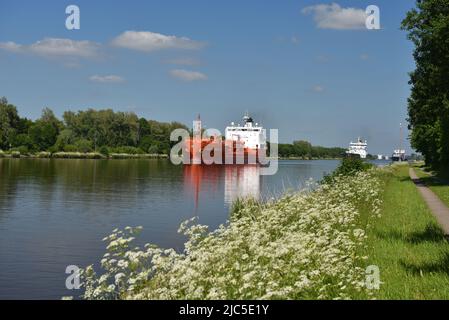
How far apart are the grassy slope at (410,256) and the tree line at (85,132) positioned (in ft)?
378

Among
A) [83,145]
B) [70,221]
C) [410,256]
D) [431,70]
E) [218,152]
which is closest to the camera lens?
[410,256]

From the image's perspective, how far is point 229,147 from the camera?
118688mm

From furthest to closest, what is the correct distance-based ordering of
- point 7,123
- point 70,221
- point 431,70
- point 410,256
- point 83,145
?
point 83,145 → point 7,123 → point 431,70 → point 70,221 → point 410,256

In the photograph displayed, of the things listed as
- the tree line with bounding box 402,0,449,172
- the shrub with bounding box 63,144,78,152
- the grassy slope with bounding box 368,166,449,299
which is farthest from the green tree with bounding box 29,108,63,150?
the grassy slope with bounding box 368,166,449,299

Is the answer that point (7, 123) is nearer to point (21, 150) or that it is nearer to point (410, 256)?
point (21, 150)

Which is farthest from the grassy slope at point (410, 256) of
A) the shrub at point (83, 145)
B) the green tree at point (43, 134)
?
the shrub at point (83, 145)

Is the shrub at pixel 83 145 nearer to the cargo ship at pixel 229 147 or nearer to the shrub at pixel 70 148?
the shrub at pixel 70 148

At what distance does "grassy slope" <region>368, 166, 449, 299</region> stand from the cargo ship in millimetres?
99214

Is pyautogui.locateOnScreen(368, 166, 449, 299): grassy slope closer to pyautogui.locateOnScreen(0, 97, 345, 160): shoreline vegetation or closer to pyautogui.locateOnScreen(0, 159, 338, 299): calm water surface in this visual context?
pyautogui.locateOnScreen(0, 159, 338, 299): calm water surface

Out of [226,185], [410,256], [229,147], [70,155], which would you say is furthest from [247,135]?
[410,256]

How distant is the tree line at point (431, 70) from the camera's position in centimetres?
3011

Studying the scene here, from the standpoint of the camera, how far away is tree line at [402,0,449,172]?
1185 inches

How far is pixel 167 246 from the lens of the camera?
17.5m

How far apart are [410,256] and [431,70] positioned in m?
28.2
